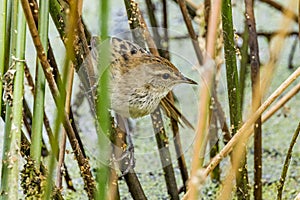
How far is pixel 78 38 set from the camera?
103 centimetres

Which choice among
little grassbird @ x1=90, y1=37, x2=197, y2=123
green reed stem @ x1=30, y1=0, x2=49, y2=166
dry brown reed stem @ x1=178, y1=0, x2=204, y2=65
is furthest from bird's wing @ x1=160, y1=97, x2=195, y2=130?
green reed stem @ x1=30, y1=0, x2=49, y2=166

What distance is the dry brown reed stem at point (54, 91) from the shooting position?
77 cm

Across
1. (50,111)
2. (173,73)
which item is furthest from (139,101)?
(50,111)

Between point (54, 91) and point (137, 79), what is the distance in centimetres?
30

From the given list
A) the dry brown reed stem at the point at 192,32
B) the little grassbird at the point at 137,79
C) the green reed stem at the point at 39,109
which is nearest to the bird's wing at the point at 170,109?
the little grassbird at the point at 137,79

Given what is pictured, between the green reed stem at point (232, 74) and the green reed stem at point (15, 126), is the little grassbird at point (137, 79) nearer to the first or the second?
the green reed stem at point (232, 74)

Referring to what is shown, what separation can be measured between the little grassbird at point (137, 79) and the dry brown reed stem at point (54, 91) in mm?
128

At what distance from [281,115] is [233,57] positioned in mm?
1078

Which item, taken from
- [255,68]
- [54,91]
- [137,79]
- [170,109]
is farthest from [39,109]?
[255,68]

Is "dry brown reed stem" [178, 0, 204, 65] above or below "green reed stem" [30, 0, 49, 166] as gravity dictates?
above

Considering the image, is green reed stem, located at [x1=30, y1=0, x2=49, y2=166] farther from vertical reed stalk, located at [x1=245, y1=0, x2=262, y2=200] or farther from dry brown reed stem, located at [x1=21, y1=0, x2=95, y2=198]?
vertical reed stalk, located at [x1=245, y1=0, x2=262, y2=200]

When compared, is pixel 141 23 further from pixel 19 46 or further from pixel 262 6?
pixel 262 6

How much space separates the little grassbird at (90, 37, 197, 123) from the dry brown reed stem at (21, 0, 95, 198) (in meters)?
0.13

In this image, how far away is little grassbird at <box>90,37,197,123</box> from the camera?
1.17 m
